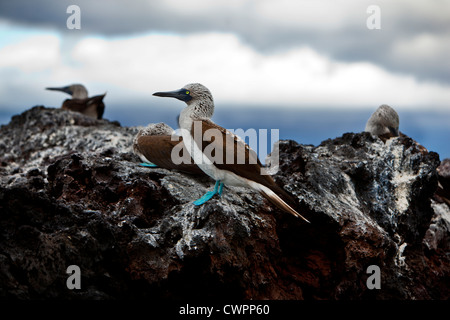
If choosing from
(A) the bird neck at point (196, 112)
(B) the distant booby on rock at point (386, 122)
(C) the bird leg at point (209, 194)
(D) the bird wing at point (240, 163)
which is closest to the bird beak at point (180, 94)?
(A) the bird neck at point (196, 112)

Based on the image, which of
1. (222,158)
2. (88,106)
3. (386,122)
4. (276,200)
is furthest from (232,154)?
(88,106)

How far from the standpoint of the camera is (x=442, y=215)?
7.57 meters

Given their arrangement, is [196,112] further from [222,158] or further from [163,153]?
[163,153]

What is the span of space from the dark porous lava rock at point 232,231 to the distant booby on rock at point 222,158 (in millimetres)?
246

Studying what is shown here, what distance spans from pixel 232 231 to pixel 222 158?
69 centimetres

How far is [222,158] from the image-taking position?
485cm

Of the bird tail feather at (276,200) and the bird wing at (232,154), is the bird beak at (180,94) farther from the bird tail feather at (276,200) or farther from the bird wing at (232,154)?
the bird tail feather at (276,200)

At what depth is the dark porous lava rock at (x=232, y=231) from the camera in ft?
14.1

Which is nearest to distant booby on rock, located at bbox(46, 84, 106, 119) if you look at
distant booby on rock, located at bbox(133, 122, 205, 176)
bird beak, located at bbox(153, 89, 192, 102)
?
distant booby on rock, located at bbox(133, 122, 205, 176)

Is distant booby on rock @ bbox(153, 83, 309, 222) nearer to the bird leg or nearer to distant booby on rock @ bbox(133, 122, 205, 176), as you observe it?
the bird leg

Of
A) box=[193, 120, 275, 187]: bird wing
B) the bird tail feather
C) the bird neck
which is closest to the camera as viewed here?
the bird tail feather

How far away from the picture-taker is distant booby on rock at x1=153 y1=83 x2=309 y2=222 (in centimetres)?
476

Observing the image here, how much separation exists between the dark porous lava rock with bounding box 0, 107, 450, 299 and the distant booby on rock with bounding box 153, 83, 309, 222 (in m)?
0.25
